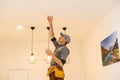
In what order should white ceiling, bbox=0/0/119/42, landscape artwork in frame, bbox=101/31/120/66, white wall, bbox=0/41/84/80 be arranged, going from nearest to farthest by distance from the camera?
1. white ceiling, bbox=0/0/119/42
2. landscape artwork in frame, bbox=101/31/120/66
3. white wall, bbox=0/41/84/80

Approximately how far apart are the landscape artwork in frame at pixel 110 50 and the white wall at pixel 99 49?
0.27 feet

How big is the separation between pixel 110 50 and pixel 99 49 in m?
0.68

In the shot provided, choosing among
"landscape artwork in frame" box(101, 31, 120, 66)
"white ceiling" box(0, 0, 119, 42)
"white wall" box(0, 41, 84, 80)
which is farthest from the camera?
"white wall" box(0, 41, 84, 80)

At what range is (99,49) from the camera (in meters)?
4.50

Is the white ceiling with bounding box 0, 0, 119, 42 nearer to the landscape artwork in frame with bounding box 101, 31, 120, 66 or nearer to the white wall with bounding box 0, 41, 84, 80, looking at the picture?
the landscape artwork in frame with bounding box 101, 31, 120, 66

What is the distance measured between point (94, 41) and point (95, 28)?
1.13ft

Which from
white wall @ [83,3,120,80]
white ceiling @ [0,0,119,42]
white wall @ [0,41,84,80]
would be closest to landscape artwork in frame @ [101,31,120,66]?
white wall @ [83,3,120,80]

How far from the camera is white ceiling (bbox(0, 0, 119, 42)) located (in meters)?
3.46

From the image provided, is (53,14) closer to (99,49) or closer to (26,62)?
(99,49)

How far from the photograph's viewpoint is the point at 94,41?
4875mm

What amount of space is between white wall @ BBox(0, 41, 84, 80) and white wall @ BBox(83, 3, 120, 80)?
31cm

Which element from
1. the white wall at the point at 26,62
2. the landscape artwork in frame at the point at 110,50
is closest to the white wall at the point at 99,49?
the landscape artwork in frame at the point at 110,50

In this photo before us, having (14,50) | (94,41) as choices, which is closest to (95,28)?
(94,41)

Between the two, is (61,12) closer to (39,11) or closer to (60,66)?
(39,11)
